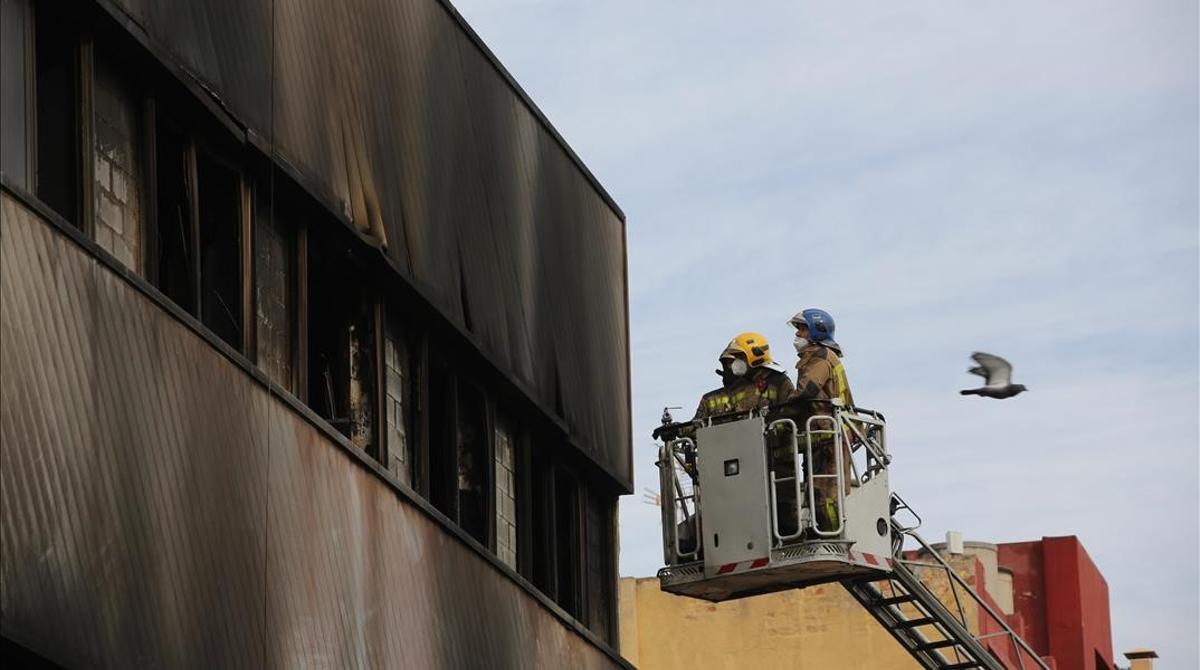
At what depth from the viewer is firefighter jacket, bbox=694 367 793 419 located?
2181 centimetres

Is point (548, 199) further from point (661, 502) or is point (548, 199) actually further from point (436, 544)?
point (436, 544)

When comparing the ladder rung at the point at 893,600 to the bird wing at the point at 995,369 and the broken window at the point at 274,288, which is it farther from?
the broken window at the point at 274,288

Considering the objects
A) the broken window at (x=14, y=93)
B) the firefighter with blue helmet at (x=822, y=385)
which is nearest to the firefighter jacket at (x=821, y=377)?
the firefighter with blue helmet at (x=822, y=385)

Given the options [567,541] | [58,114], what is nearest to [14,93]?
[58,114]

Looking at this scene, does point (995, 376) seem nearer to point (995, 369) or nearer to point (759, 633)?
point (995, 369)

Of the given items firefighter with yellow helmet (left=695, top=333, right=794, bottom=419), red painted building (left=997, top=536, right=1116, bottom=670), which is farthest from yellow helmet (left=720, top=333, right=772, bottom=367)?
red painted building (left=997, top=536, right=1116, bottom=670)

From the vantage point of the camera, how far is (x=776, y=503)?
2152 cm

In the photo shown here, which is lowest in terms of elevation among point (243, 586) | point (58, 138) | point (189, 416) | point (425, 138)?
point (243, 586)

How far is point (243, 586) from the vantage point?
49.8ft

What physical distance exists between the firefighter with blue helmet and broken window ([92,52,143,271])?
8073 mm

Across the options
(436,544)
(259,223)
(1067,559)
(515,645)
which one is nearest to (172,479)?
(259,223)

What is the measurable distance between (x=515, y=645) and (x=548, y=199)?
4802 mm

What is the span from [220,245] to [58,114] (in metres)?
2.55

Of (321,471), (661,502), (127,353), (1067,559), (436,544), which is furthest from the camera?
(1067,559)
